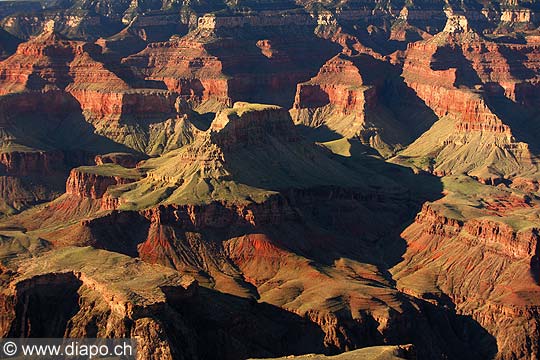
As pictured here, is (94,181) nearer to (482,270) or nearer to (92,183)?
(92,183)

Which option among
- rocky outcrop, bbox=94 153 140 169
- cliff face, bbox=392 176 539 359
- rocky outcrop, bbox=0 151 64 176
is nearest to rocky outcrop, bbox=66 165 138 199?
rocky outcrop, bbox=94 153 140 169

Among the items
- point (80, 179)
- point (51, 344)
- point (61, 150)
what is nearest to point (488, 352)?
point (51, 344)

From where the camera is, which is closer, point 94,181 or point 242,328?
point 242,328

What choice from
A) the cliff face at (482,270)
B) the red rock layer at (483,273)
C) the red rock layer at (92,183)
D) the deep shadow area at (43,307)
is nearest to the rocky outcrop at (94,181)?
the red rock layer at (92,183)

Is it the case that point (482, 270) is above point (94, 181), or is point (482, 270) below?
above

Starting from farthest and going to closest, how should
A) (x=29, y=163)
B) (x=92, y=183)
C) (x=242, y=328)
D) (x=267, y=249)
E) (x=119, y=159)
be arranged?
1. (x=29, y=163)
2. (x=119, y=159)
3. (x=92, y=183)
4. (x=267, y=249)
5. (x=242, y=328)

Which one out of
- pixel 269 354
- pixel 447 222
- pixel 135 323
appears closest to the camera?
pixel 135 323

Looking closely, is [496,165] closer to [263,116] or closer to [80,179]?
[263,116]

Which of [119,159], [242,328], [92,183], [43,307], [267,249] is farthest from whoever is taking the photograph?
[119,159]

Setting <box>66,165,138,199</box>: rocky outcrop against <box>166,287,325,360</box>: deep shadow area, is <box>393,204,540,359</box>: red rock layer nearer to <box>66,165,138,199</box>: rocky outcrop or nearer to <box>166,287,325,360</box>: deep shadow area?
<box>166,287,325,360</box>: deep shadow area

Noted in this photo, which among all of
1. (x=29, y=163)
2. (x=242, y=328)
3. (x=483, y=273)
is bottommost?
(x=29, y=163)

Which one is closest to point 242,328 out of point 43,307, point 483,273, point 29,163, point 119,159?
point 43,307
